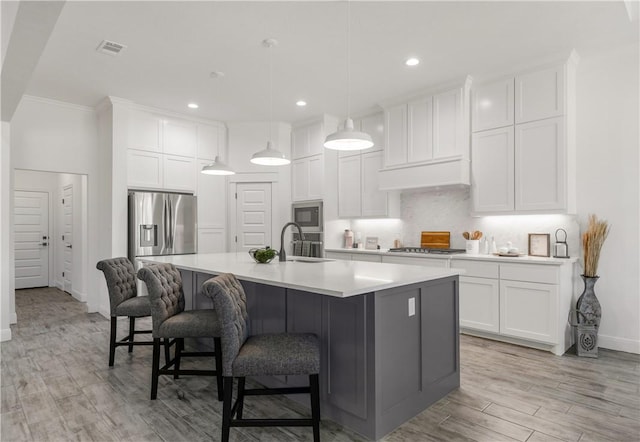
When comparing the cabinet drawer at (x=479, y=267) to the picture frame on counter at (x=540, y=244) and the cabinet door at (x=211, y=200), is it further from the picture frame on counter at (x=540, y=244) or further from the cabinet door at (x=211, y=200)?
the cabinet door at (x=211, y=200)

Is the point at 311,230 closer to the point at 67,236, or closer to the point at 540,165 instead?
the point at 540,165

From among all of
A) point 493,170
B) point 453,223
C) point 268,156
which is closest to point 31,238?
point 268,156

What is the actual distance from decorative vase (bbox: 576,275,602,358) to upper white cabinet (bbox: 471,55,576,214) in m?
0.81

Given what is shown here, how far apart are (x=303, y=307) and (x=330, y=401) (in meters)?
0.60

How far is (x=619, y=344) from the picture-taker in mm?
3660

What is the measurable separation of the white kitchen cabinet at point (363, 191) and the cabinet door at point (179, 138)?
2306 mm

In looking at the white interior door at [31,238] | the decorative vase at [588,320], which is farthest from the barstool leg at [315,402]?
the white interior door at [31,238]

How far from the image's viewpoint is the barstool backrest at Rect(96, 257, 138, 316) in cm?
325

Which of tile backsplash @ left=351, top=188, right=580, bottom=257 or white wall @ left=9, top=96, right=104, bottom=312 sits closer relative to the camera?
tile backsplash @ left=351, top=188, right=580, bottom=257

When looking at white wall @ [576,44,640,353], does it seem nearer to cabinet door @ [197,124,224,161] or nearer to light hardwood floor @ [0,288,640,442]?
light hardwood floor @ [0,288,640,442]

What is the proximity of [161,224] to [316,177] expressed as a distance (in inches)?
92.8

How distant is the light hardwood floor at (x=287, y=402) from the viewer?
222cm

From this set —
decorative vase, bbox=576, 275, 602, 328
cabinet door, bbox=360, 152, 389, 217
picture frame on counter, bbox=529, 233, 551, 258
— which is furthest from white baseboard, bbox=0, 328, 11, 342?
decorative vase, bbox=576, 275, 602, 328

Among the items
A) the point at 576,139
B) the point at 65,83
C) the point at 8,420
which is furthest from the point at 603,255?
the point at 65,83
